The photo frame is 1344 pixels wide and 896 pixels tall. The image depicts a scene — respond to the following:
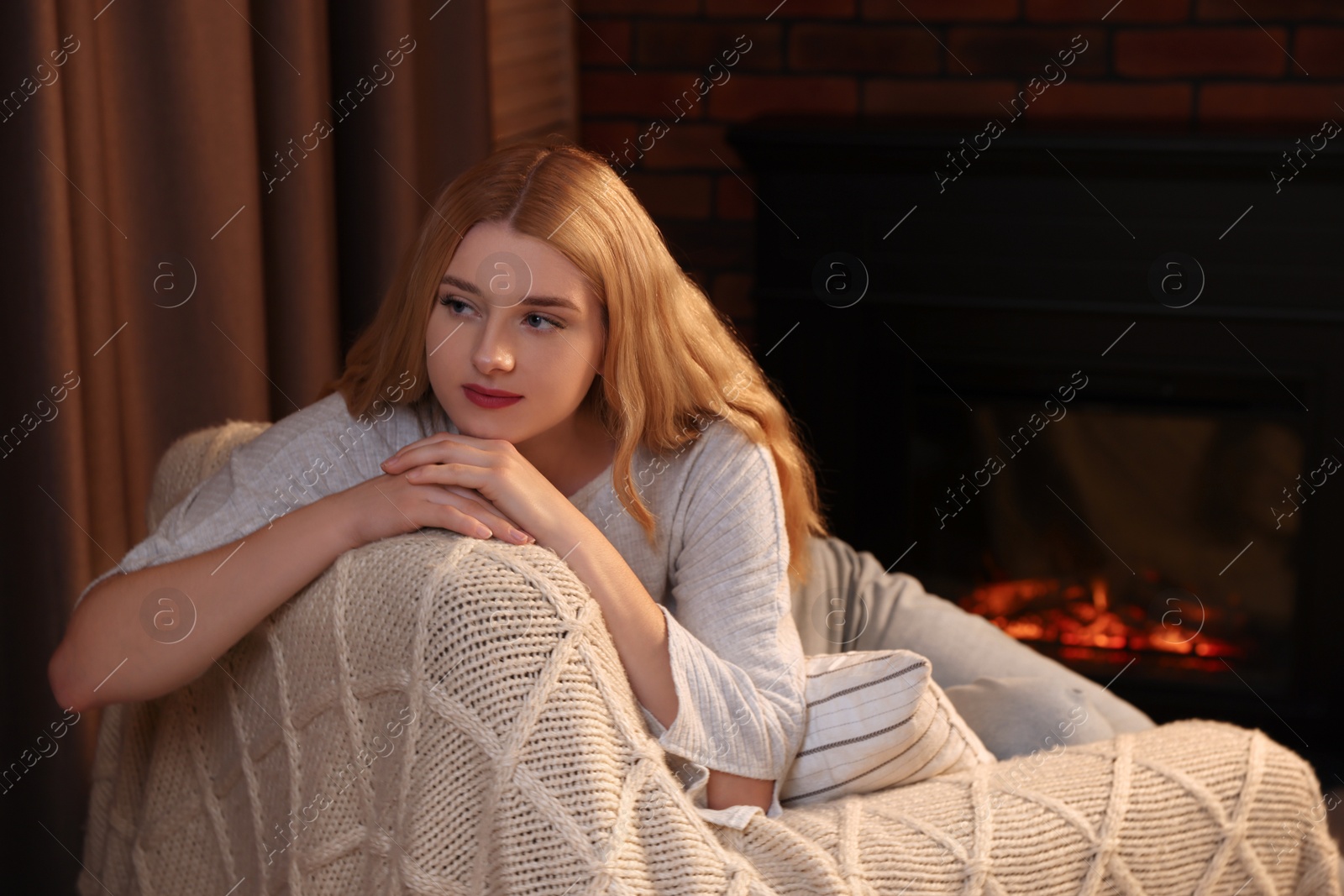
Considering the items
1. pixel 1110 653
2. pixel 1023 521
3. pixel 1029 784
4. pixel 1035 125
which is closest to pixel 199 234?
pixel 1029 784

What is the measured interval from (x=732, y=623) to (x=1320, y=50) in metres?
1.92

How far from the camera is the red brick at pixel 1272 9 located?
2486 millimetres

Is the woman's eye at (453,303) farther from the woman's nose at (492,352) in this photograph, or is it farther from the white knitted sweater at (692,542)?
the white knitted sweater at (692,542)

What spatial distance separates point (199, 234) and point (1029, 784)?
130 centimetres

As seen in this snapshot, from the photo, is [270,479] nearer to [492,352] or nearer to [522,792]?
[492,352]

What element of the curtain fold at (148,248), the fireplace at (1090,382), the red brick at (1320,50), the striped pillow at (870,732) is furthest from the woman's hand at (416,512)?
the red brick at (1320,50)

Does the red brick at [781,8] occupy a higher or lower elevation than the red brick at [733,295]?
higher

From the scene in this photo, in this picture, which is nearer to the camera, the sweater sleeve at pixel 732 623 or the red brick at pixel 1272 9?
the sweater sleeve at pixel 732 623

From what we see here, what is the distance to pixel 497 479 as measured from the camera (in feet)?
3.93

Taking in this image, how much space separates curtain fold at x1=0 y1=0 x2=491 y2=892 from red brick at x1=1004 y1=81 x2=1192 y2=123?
124 centimetres

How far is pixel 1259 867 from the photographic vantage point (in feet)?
4.13

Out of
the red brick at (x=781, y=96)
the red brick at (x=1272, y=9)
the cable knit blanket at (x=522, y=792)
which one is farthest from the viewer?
the red brick at (x=781, y=96)

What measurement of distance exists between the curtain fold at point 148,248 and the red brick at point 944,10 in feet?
3.15

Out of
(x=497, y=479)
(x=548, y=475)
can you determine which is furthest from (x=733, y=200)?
(x=497, y=479)
